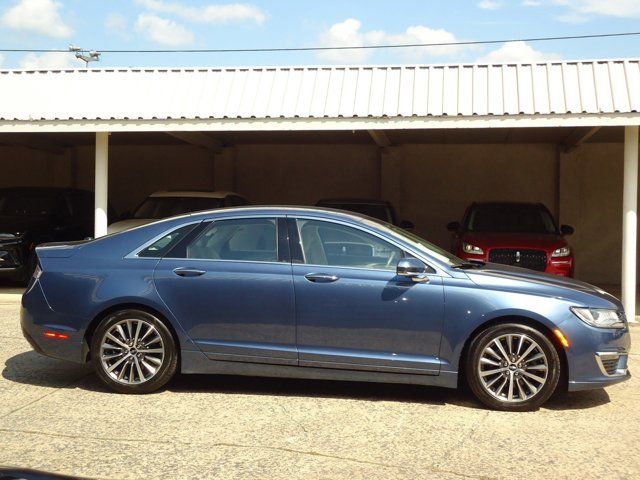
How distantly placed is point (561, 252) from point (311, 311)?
6023 mm

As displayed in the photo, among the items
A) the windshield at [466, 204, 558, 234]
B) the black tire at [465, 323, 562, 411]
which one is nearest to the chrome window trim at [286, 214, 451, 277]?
the black tire at [465, 323, 562, 411]

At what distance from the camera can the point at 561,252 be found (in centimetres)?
1087

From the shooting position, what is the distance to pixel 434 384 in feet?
19.4

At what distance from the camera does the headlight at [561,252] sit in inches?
425

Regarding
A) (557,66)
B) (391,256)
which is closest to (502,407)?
(391,256)

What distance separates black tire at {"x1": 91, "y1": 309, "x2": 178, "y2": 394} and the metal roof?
4.97 metres

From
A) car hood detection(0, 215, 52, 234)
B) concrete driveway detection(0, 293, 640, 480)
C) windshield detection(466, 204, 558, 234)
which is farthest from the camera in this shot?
car hood detection(0, 215, 52, 234)

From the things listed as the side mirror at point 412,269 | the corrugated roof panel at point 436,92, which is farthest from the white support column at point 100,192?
the side mirror at point 412,269

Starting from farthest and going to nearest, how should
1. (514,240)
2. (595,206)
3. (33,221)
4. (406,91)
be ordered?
(595,206)
(33,221)
(514,240)
(406,91)

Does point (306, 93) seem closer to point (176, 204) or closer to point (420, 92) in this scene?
point (420, 92)

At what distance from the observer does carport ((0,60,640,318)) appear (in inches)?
398

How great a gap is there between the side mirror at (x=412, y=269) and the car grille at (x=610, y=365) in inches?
58.1

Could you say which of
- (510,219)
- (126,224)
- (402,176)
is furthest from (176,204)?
(402,176)

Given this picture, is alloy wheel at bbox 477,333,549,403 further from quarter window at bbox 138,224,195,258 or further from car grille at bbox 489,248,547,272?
car grille at bbox 489,248,547,272
